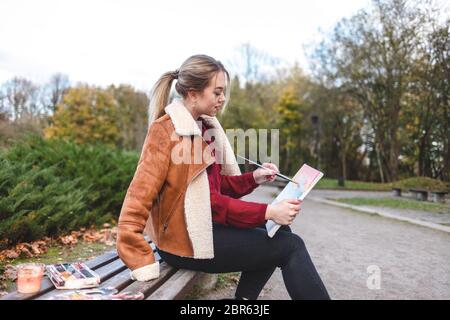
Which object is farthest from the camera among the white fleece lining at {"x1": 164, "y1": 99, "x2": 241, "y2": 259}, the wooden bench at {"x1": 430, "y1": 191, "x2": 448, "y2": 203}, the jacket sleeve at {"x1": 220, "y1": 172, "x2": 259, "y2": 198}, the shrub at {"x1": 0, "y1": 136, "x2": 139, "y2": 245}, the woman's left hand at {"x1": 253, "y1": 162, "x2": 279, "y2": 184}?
the wooden bench at {"x1": 430, "y1": 191, "x2": 448, "y2": 203}

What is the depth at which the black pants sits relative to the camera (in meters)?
2.09

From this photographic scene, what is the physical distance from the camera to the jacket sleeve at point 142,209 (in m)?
2.02

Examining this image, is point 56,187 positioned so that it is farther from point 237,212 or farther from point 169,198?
point 237,212

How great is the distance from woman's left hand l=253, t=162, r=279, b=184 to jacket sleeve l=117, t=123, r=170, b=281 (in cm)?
76

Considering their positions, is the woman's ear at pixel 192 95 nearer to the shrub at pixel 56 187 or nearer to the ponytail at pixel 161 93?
the ponytail at pixel 161 93

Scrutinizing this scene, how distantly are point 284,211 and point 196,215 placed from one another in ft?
1.51

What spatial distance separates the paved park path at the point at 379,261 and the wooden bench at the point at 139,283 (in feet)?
3.27

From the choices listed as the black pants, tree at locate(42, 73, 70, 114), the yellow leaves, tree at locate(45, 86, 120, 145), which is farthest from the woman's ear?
tree at locate(45, 86, 120, 145)

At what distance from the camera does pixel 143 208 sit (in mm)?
2037

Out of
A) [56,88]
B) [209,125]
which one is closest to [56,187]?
[209,125]

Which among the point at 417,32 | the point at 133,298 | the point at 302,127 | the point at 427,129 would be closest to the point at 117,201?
the point at 133,298

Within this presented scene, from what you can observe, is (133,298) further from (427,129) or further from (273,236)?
(427,129)

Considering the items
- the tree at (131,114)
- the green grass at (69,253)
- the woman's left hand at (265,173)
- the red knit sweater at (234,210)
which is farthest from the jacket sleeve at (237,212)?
the tree at (131,114)

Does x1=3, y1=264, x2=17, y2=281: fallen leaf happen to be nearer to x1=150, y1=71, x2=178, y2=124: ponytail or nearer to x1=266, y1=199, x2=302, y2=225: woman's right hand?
x1=150, y1=71, x2=178, y2=124: ponytail
